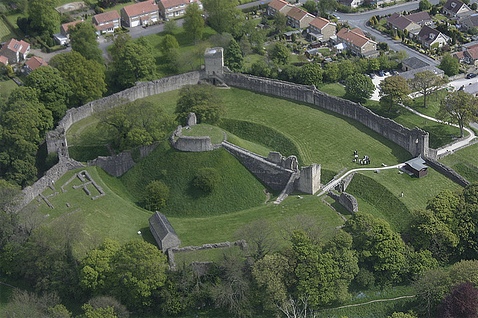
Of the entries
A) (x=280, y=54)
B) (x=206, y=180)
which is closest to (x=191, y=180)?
(x=206, y=180)

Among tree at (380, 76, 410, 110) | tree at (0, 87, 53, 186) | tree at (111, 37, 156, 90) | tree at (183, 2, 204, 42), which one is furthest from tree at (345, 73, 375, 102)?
tree at (0, 87, 53, 186)

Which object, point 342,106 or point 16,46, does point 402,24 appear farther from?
point 16,46

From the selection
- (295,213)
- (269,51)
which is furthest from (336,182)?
(269,51)

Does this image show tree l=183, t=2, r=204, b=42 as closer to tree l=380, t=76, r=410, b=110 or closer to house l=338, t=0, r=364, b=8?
house l=338, t=0, r=364, b=8

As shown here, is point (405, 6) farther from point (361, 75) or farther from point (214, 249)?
point (214, 249)

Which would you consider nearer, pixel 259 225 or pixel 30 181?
pixel 259 225

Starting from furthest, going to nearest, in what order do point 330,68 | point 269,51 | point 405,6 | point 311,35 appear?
point 405,6, point 311,35, point 269,51, point 330,68

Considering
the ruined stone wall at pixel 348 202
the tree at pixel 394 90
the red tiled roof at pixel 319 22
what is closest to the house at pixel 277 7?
the red tiled roof at pixel 319 22
